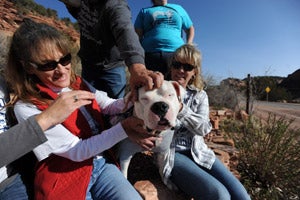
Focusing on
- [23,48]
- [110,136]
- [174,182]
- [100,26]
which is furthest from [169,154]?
[23,48]

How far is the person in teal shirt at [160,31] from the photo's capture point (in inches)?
141

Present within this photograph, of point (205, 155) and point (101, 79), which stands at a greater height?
point (101, 79)

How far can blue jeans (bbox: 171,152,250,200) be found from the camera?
2.40 metres

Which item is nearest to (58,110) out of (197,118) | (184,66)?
(197,118)

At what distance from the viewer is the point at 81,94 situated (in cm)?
176

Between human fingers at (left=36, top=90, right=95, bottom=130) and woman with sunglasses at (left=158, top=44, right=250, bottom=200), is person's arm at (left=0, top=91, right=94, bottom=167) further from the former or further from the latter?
woman with sunglasses at (left=158, top=44, right=250, bottom=200)

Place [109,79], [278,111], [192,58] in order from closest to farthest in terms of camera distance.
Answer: [192,58] → [109,79] → [278,111]

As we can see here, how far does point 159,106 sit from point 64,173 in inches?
28.4

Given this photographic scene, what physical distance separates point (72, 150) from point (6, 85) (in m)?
0.71

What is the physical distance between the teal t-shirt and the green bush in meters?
1.71

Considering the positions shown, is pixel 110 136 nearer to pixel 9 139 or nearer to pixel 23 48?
pixel 9 139

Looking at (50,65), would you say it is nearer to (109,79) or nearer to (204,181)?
(109,79)

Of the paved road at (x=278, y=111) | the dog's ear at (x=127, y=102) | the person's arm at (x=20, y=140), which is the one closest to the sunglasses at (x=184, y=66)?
the dog's ear at (x=127, y=102)

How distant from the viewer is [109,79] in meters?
2.94
